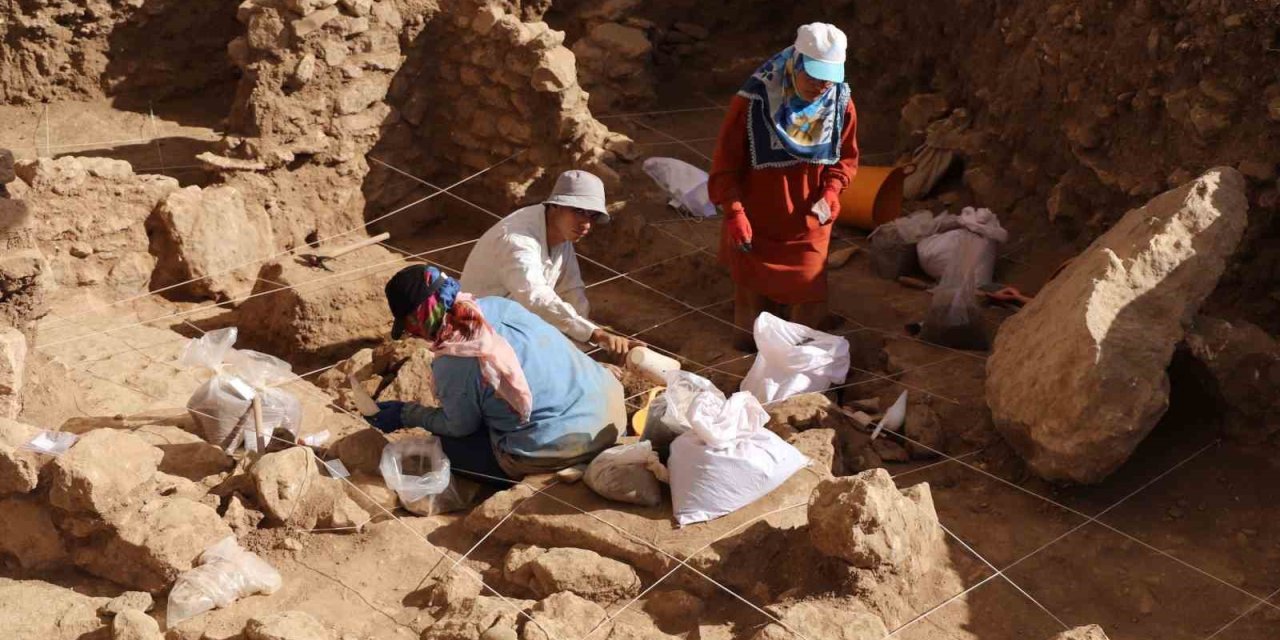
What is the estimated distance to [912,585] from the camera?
459 cm

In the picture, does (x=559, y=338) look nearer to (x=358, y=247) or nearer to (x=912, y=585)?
(x=912, y=585)

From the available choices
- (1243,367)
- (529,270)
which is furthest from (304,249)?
(1243,367)

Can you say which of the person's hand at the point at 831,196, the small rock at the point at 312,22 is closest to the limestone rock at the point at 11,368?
the small rock at the point at 312,22

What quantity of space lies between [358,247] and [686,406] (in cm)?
319

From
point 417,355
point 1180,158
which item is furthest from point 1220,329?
point 417,355

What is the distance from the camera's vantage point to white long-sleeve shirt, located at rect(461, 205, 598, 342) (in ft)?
19.5

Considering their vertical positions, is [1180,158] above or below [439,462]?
above

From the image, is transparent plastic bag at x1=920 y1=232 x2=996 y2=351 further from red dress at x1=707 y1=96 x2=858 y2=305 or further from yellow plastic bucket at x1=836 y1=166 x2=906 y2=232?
yellow plastic bucket at x1=836 y1=166 x2=906 y2=232

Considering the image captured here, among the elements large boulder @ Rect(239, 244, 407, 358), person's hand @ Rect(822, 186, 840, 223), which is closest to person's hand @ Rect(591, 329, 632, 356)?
person's hand @ Rect(822, 186, 840, 223)

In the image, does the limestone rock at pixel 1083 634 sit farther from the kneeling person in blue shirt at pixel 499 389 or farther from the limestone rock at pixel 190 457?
the limestone rock at pixel 190 457

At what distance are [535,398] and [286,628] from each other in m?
1.40

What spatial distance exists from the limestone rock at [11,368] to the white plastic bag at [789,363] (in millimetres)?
3113

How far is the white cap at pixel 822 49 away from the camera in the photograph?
5.93 meters

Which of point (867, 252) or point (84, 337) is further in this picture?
point (867, 252)
